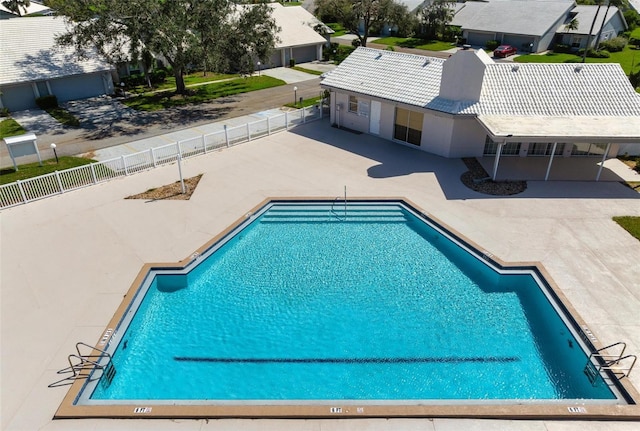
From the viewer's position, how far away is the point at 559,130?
20844 mm

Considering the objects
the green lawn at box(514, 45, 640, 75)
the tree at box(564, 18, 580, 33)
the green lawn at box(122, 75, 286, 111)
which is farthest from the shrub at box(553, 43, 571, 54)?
the green lawn at box(122, 75, 286, 111)

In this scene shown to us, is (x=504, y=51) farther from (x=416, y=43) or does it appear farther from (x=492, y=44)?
(x=416, y=43)

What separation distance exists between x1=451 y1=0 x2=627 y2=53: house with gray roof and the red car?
3346 mm

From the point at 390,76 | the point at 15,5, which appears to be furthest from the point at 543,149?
the point at 15,5

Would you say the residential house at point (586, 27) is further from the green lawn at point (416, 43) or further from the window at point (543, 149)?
the window at point (543, 149)

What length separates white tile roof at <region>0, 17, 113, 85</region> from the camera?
31.0 meters

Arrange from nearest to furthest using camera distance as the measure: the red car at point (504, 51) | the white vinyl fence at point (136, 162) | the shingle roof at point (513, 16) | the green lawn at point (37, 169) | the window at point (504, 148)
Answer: the white vinyl fence at point (136, 162), the green lawn at point (37, 169), the window at point (504, 148), the red car at point (504, 51), the shingle roof at point (513, 16)

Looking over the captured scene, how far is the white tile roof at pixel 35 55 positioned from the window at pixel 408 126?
23.7 m

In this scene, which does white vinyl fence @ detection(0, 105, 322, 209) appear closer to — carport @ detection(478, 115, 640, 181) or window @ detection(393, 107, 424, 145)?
window @ detection(393, 107, 424, 145)

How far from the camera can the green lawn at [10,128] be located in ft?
90.1

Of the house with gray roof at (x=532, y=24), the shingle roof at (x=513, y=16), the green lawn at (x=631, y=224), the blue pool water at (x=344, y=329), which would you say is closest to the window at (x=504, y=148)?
the green lawn at (x=631, y=224)

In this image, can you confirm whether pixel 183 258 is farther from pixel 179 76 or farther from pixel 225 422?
pixel 179 76

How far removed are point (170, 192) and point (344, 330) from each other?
11.8m

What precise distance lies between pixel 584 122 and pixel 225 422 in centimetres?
2180
